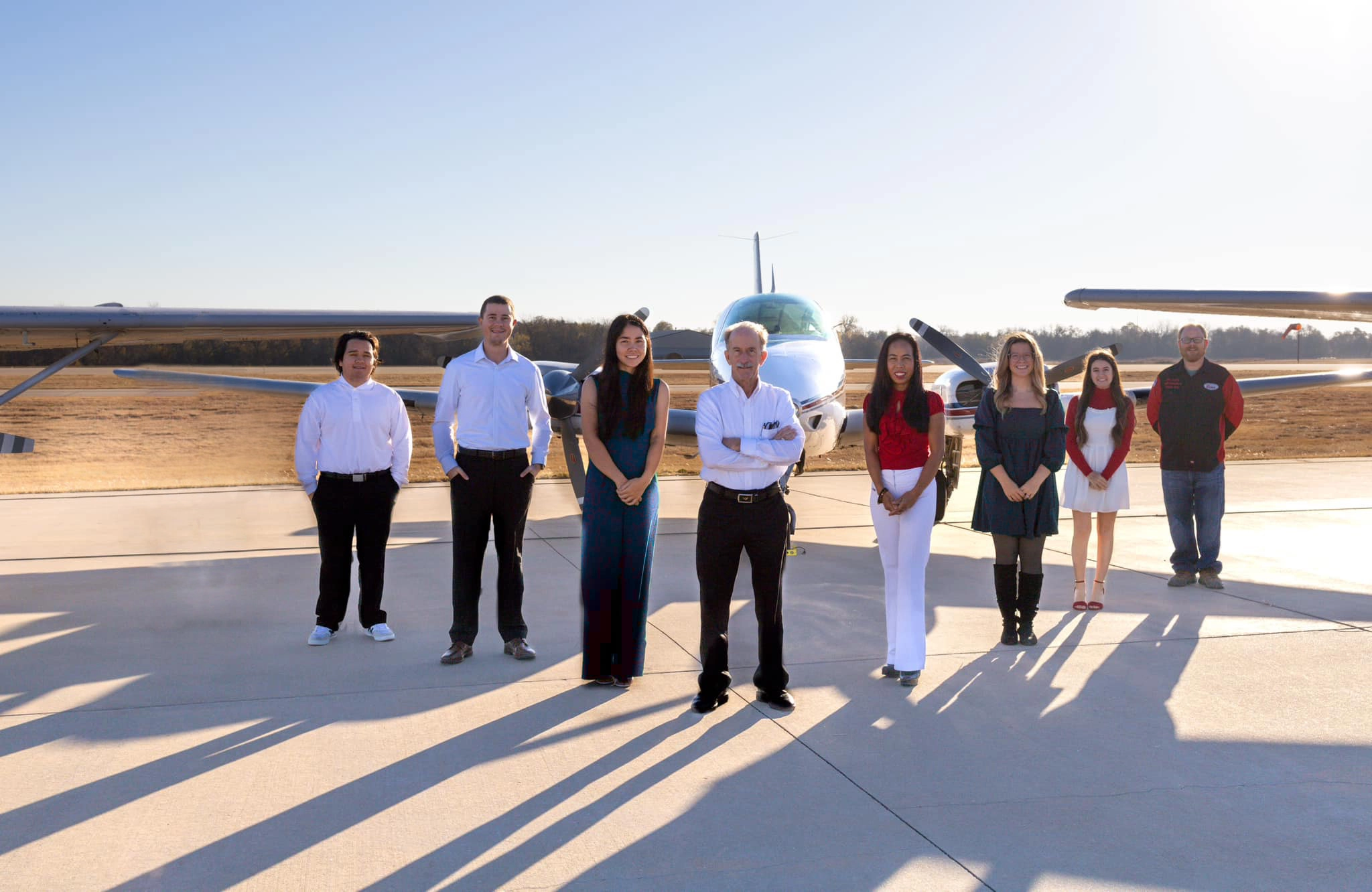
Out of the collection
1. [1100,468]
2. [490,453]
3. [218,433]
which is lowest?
[218,433]

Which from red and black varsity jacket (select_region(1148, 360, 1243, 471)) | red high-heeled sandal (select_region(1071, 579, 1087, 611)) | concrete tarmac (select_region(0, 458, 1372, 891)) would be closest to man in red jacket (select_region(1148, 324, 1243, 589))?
red and black varsity jacket (select_region(1148, 360, 1243, 471))

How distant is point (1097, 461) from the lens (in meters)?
6.87

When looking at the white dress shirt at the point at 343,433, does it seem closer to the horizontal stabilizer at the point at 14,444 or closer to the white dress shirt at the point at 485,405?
the white dress shirt at the point at 485,405

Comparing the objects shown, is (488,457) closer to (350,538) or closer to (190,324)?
(350,538)

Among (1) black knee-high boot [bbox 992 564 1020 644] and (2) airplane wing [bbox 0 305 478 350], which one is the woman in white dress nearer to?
(1) black knee-high boot [bbox 992 564 1020 644]

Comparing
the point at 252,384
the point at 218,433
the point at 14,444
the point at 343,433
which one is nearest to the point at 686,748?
the point at 343,433

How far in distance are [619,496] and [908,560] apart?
1.49 metres

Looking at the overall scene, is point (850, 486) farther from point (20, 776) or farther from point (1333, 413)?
point (1333, 413)

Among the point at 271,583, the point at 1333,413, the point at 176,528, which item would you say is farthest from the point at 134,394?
the point at 1333,413

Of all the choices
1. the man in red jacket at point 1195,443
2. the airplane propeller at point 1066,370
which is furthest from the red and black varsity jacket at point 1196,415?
the airplane propeller at point 1066,370

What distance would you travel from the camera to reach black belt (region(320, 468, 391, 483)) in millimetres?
6023

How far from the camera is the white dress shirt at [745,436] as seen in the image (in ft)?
15.2

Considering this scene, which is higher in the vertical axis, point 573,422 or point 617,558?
point 573,422

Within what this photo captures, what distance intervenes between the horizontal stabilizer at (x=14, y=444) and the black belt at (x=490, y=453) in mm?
4632
